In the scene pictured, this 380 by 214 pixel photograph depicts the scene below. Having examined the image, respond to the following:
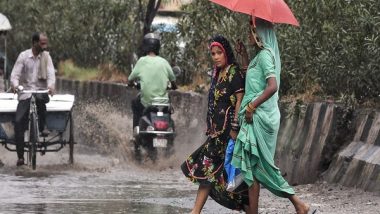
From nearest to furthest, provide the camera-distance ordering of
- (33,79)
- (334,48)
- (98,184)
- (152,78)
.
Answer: (334,48) → (98,184) → (33,79) → (152,78)

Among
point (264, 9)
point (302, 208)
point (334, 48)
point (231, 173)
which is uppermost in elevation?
point (264, 9)

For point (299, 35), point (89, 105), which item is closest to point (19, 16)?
point (89, 105)

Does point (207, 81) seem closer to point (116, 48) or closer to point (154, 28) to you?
point (154, 28)

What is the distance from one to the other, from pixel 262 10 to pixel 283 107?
4.91 m

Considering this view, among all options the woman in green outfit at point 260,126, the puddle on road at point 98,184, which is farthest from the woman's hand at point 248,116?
the puddle on road at point 98,184

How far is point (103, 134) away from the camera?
21.2 metres

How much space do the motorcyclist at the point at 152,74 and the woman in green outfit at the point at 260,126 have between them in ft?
24.3

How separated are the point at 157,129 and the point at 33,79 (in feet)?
6.18

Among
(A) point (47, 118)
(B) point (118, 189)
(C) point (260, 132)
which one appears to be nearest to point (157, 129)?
(A) point (47, 118)

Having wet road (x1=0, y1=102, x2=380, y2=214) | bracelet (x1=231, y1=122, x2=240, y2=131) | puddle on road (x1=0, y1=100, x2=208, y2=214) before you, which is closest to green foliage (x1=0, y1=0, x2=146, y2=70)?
puddle on road (x1=0, y1=100, x2=208, y2=214)

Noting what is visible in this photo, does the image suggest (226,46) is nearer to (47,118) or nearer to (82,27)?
(47,118)

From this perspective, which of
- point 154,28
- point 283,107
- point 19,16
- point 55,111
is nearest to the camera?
point 283,107

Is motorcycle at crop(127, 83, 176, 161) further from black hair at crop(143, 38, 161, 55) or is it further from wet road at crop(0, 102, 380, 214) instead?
black hair at crop(143, 38, 161, 55)

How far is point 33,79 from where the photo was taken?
16562mm
